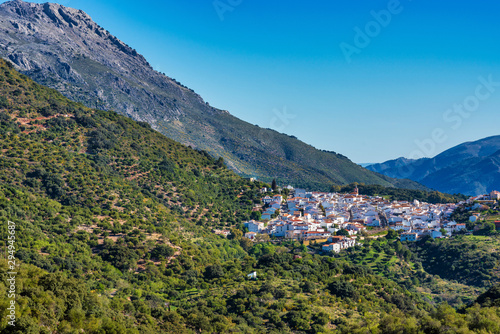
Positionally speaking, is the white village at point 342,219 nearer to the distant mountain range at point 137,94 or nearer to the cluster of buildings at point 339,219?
the cluster of buildings at point 339,219

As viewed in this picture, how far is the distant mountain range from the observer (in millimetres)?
124000

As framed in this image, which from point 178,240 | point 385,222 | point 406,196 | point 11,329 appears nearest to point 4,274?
point 11,329

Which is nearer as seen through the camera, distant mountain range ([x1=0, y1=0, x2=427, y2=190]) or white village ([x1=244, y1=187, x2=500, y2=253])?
white village ([x1=244, y1=187, x2=500, y2=253])

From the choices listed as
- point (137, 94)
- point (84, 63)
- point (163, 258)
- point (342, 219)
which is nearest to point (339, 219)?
point (342, 219)

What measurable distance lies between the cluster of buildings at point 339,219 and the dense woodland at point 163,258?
9.79 ft

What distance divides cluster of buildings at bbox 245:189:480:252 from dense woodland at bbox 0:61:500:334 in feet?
9.79

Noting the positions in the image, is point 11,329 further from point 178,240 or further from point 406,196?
point 406,196

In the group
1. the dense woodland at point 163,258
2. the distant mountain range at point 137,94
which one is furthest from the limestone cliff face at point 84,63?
the dense woodland at point 163,258

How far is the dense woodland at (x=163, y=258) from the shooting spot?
81.1 feet

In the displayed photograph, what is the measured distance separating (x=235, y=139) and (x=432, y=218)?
277ft

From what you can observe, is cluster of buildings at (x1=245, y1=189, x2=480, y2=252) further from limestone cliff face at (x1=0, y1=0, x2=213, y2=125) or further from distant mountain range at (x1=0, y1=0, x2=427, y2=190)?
limestone cliff face at (x1=0, y1=0, x2=213, y2=125)

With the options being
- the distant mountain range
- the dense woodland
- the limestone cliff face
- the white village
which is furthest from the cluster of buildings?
the limestone cliff face

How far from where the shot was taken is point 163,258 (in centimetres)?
4038

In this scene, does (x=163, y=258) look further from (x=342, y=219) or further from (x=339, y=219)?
(x=342, y=219)
